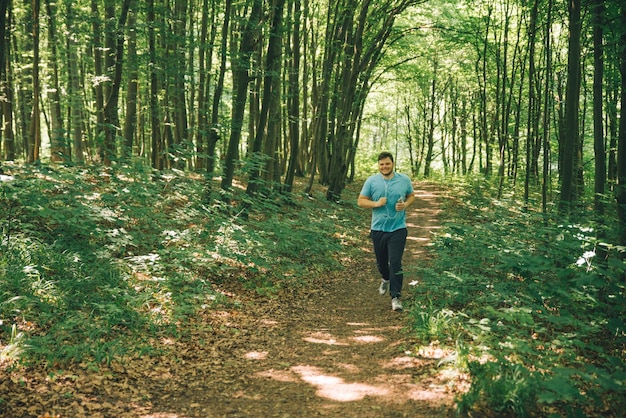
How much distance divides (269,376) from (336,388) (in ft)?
2.52

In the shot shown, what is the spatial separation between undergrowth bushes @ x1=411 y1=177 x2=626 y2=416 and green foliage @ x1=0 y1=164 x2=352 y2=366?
314cm

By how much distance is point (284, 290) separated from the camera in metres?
8.04

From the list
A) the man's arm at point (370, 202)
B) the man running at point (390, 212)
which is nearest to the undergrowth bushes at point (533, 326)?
the man running at point (390, 212)

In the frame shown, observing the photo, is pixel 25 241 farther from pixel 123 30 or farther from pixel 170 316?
pixel 123 30

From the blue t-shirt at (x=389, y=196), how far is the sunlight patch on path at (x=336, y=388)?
99.3 inches

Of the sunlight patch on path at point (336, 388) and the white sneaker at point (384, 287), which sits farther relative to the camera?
the white sneaker at point (384, 287)

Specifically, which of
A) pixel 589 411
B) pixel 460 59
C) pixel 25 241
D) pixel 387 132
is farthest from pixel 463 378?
pixel 387 132

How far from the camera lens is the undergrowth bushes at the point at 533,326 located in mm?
3619

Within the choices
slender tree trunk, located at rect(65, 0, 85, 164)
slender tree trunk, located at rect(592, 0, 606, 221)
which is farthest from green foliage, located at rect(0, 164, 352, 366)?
slender tree trunk, located at rect(592, 0, 606, 221)

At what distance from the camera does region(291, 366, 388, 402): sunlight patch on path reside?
426 cm

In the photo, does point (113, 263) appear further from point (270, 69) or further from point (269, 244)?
point (270, 69)

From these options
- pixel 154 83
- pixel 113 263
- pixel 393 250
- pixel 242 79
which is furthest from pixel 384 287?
pixel 154 83

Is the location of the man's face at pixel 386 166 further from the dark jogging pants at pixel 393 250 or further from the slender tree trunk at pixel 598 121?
the slender tree trunk at pixel 598 121

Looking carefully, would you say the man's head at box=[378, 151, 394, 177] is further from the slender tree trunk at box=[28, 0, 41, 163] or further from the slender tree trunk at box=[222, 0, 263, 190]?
the slender tree trunk at box=[28, 0, 41, 163]
